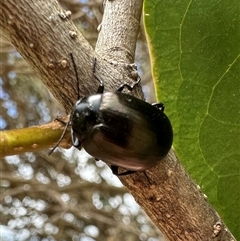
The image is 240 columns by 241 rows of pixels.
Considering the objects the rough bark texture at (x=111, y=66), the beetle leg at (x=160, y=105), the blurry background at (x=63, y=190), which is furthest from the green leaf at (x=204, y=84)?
the blurry background at (x=63, y=190)

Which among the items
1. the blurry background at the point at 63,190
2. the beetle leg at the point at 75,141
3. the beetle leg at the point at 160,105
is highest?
the beetle leg at the point at 160,105

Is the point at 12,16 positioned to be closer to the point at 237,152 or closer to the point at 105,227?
the point at 237,152

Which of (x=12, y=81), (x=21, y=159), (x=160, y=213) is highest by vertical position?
(x=160, y=213)

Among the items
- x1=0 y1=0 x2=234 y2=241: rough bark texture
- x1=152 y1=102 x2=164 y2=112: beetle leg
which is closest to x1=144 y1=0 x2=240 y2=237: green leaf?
x1=152 y1=102 x2=164 y2=112: beetle leg

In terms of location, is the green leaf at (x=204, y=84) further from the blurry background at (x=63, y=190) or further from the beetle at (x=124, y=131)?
the blurry background at (x=63, y=190)

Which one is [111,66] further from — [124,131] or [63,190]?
[63,190]

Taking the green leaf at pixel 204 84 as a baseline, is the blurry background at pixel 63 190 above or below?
below

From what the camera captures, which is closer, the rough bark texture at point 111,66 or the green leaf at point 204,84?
the rough bark texture at point 111,66

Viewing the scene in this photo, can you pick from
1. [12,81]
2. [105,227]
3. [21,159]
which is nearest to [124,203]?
[105,227]
